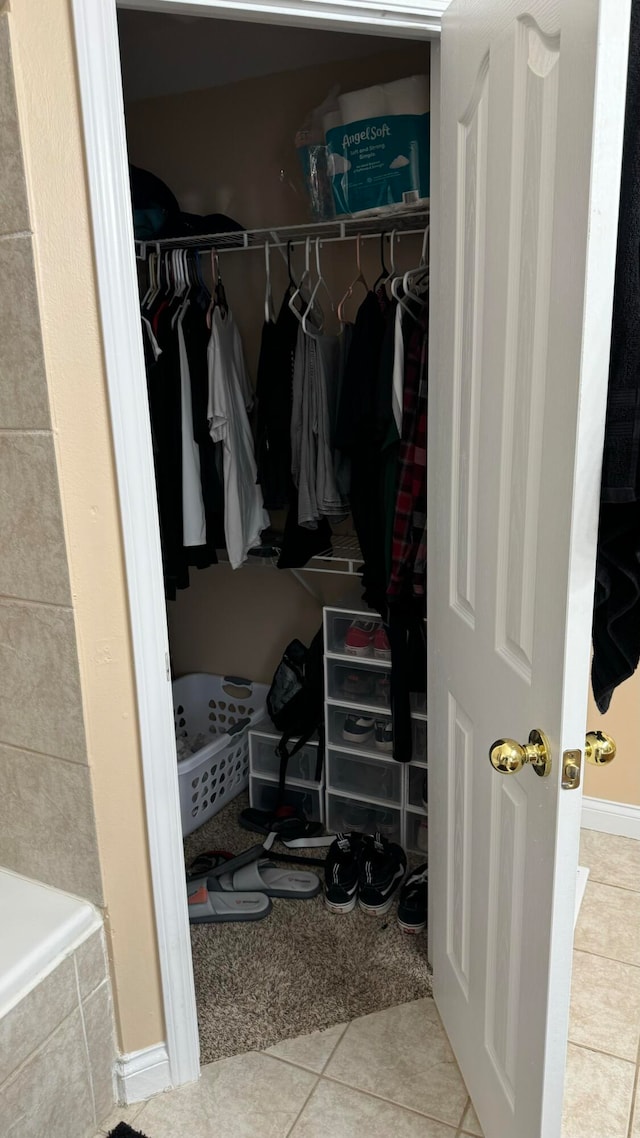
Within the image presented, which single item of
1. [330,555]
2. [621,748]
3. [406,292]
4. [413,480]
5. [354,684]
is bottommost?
[621,748]

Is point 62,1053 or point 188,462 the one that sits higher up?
point 188,462

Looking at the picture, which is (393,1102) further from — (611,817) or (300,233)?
(300,233)

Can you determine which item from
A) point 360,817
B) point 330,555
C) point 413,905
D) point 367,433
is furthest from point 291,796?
point 367,433

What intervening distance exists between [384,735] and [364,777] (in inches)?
7.3

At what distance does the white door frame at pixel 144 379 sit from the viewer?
48.7 inches

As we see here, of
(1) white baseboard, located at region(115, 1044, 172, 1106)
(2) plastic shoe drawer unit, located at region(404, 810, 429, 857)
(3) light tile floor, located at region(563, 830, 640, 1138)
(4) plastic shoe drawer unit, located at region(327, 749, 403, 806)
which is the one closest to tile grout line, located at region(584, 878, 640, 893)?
(3) light tile floor, located at region(563, 830, 640, 1138)

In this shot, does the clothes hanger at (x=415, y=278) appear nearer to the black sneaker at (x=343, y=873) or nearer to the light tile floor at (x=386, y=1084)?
the black sneaker at (x=343, y=873)

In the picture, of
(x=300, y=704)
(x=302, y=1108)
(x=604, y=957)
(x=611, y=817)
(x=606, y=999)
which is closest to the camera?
(x=302, y=1108)

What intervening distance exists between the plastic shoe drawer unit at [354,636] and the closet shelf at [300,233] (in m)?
1.10

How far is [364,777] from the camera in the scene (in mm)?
2480

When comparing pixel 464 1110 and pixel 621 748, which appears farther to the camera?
pixel 621 748

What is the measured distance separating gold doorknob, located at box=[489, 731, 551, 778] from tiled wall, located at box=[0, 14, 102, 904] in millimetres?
778

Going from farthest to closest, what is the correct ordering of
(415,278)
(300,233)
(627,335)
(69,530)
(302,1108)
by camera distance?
(300,233)
(415,278)
(302,1108)
(69,530)
(627,335)

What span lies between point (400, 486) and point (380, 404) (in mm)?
243
